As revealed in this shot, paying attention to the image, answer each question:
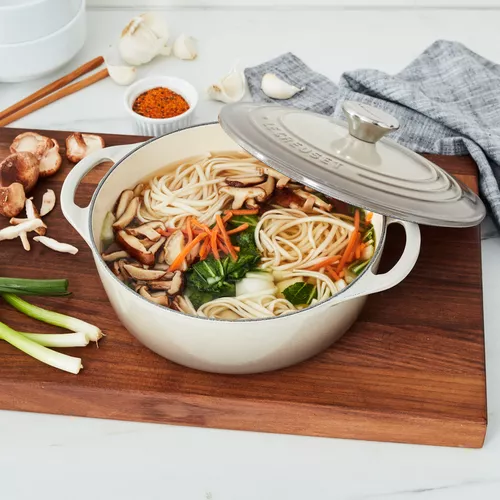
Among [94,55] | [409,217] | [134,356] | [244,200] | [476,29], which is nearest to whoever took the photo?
[409,217]

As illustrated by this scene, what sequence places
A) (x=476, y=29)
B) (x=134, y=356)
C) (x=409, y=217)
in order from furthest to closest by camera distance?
(x=476, y=29), (x=134, y=356), (x=409, y=217)

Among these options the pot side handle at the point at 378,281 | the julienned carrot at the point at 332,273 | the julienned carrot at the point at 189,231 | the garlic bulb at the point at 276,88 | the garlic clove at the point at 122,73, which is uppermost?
the pot side handle at the point at 378,281

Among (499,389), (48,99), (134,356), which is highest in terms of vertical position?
A: (499,389)

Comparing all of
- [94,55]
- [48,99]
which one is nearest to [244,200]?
[48,99]

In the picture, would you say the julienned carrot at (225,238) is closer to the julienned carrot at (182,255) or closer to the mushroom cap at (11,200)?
the julienned carrot at (182,255)

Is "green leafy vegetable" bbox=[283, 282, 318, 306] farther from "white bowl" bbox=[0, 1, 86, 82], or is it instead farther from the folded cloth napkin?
"white bowl" bbox=[0, 1, 86, 82]

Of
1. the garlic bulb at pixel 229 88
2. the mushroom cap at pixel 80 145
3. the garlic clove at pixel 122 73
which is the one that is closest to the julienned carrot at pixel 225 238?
the mushroom cap at pixel 80 145

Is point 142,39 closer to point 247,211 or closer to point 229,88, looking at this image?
point 229,88

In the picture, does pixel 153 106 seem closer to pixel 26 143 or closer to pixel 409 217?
pixel 26 143
